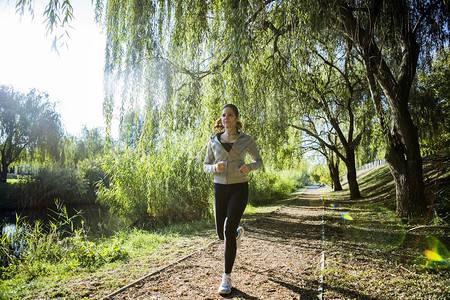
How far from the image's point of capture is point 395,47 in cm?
538

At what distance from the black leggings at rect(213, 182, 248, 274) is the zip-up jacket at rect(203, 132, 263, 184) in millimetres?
71

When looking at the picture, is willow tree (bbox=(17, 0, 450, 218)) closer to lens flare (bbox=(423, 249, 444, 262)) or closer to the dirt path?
the dirt path

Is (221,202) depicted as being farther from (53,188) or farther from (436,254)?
(53,188)

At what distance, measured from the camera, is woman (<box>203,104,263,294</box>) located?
2.63m

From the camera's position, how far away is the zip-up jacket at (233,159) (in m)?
2.72

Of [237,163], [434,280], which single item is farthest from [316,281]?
[237,163]

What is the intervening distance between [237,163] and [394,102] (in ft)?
15.8

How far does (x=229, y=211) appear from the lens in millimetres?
2635

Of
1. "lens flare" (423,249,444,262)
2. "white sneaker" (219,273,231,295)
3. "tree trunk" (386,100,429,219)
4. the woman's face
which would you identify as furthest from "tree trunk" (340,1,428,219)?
"white sneaker" (219,273,231,295)

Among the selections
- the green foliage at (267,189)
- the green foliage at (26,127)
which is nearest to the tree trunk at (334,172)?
the green foliage at (267,189)

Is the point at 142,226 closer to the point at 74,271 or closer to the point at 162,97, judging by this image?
the point at 74,271

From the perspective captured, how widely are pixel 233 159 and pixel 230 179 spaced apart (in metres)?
0.21

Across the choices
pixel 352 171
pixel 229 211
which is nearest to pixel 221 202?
pixel 229 211

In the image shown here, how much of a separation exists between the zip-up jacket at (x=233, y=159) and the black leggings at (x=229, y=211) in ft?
0.23
